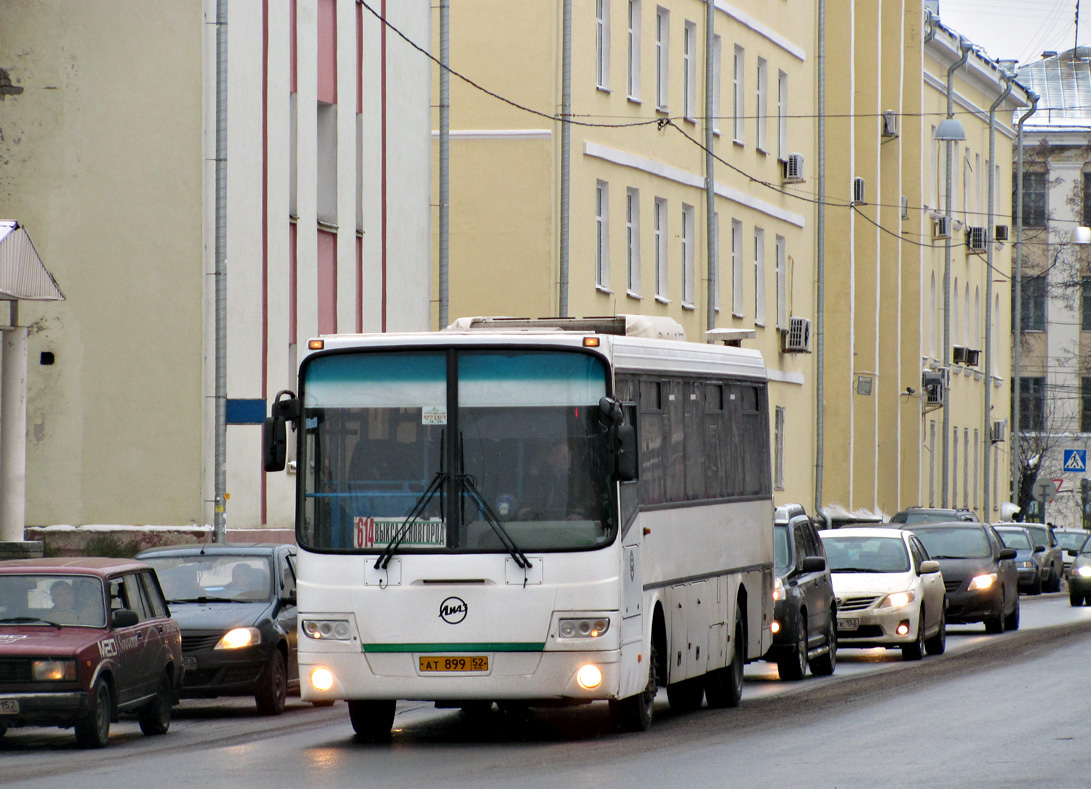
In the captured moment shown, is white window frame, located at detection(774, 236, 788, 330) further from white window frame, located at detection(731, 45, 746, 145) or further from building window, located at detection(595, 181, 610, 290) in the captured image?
building window, located at detection(595, 181, 610, 290)

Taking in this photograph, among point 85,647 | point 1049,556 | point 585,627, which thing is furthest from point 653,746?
→ point 1049,556

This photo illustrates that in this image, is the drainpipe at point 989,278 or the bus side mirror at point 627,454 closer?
the bus side mirror at point 627,454

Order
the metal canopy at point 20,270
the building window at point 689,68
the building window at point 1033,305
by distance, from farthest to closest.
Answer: the building window at point 1033,305 < the building window at point 689,68 < the metal canopy at point 20,270

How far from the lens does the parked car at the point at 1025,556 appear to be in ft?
159

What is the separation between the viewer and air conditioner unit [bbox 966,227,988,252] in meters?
67.6

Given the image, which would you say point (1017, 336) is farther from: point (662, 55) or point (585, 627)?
point (585, 627)

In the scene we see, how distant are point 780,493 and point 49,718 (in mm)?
36039

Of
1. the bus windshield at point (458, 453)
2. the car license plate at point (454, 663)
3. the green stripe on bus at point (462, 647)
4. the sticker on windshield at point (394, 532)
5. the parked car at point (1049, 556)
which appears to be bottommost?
the parked car at point (1049, 556)

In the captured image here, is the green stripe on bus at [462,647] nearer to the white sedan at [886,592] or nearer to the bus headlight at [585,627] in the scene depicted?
the bus headlight at [585,627]

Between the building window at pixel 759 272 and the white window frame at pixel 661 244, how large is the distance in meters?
6.13

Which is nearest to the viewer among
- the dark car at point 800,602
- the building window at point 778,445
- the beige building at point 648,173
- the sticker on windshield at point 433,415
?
the sticker on windshield at point 433,415

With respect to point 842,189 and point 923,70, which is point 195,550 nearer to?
point 842,189

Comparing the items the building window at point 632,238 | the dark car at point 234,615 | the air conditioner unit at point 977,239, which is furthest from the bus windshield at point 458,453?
the air conditioner unit at point 977,239

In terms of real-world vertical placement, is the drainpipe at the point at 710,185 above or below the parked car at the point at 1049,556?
above
